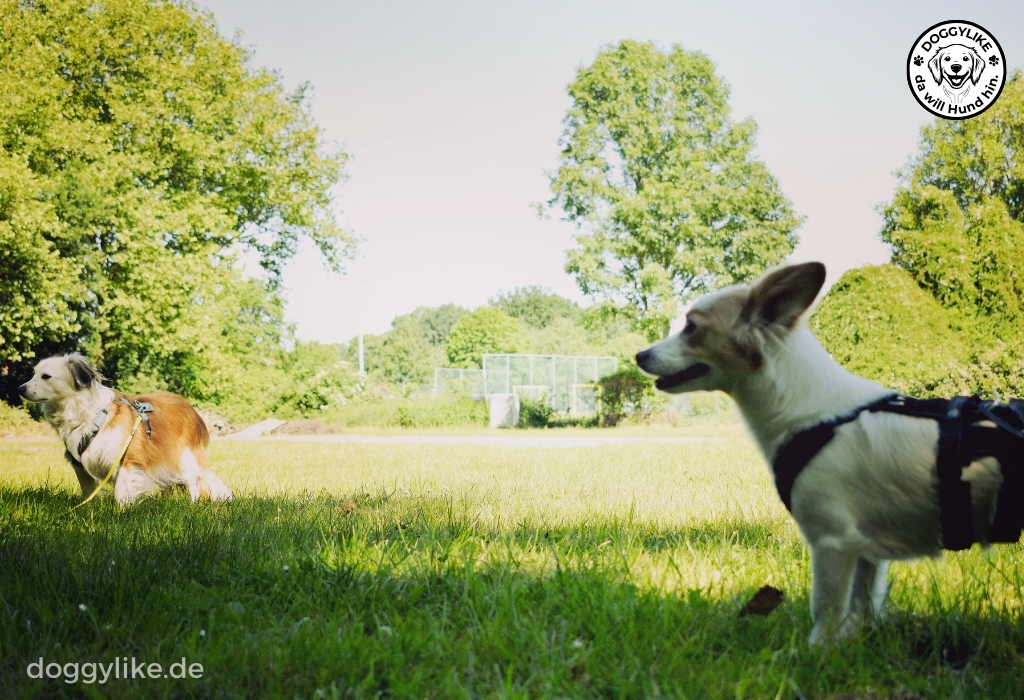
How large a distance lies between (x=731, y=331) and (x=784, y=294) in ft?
0.81

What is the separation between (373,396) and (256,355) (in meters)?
5.19

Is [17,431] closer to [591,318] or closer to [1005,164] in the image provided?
[591,318]

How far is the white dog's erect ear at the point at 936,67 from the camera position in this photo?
646cm

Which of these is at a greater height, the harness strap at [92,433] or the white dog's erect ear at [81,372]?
the white dog's erect ear at [81,372]

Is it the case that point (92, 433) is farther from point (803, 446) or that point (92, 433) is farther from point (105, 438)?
point (803, 446)

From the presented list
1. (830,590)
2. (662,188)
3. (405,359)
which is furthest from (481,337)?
(830,590)

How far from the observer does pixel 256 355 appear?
90.8 ft

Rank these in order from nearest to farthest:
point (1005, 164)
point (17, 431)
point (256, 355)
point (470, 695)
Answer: point (470, 695) < point (17, 431) < point (1005, 164) < point (256, 355)

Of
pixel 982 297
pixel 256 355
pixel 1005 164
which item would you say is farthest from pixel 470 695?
pixel 256 355

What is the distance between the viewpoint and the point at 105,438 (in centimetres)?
591

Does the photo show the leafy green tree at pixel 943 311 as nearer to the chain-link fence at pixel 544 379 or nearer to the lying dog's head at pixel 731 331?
the chain-link fence at pixel 544 379

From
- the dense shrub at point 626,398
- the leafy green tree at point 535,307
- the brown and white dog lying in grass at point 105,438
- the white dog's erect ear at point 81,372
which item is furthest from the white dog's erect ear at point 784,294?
the leafy green tree at point 535,307

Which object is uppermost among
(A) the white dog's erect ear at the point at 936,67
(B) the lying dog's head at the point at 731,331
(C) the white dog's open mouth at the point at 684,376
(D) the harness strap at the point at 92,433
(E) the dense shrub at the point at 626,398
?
(A) the white dog's erect ear at the point at 936,67

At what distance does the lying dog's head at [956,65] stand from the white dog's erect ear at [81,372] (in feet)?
27.9
